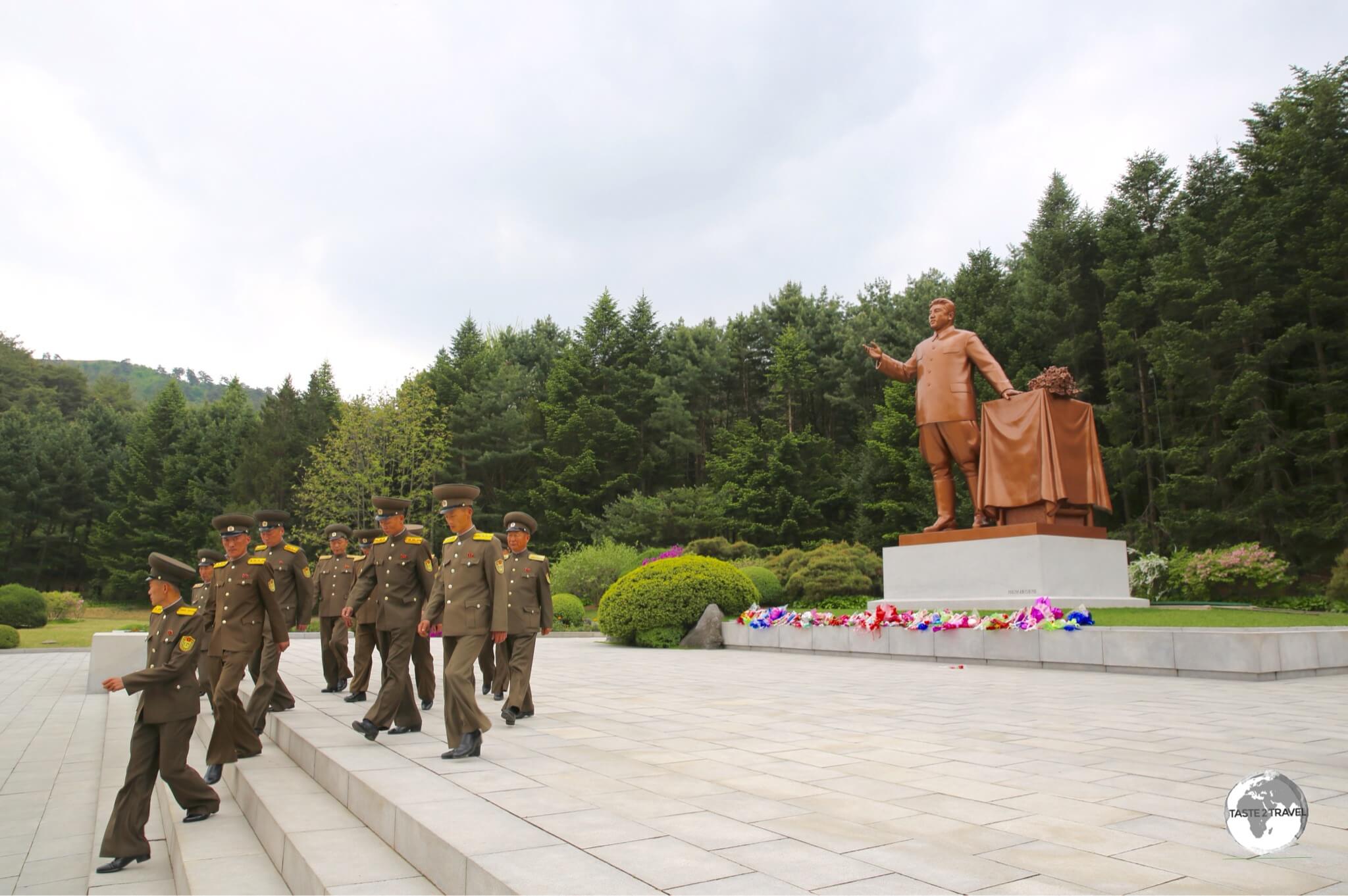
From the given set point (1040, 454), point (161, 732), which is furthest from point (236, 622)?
point (1040, 454)

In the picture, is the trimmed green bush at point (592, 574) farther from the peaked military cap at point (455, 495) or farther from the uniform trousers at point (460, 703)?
the uniform trousers at point (460, 703)

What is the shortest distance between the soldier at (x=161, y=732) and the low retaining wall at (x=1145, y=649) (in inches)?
358

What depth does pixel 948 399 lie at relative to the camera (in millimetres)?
15062

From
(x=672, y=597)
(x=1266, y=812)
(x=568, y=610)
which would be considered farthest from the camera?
(x=568, y=610)

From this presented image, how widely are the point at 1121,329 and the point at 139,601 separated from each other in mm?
43756

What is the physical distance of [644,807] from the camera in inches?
148

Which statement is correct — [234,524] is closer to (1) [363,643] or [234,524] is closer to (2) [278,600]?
(2) [278,600]

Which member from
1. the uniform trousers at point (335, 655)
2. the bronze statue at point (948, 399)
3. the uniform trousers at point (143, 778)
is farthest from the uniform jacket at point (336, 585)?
the bronze statue at point (948, 399)

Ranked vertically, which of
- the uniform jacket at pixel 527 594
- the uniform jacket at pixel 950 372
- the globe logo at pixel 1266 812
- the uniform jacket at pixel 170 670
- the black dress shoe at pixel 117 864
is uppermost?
the uniform jacket at pixel 950 372

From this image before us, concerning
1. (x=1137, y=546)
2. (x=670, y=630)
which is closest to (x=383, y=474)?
(x=670, y=630)

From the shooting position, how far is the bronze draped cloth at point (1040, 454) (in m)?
13.6

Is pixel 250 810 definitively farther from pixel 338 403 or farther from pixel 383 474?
pixel 338 403

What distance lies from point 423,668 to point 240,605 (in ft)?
5.50

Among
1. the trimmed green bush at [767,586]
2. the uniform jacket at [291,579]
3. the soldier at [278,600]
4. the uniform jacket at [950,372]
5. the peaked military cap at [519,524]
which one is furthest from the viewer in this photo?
the trimmed green bush at [767,586]
